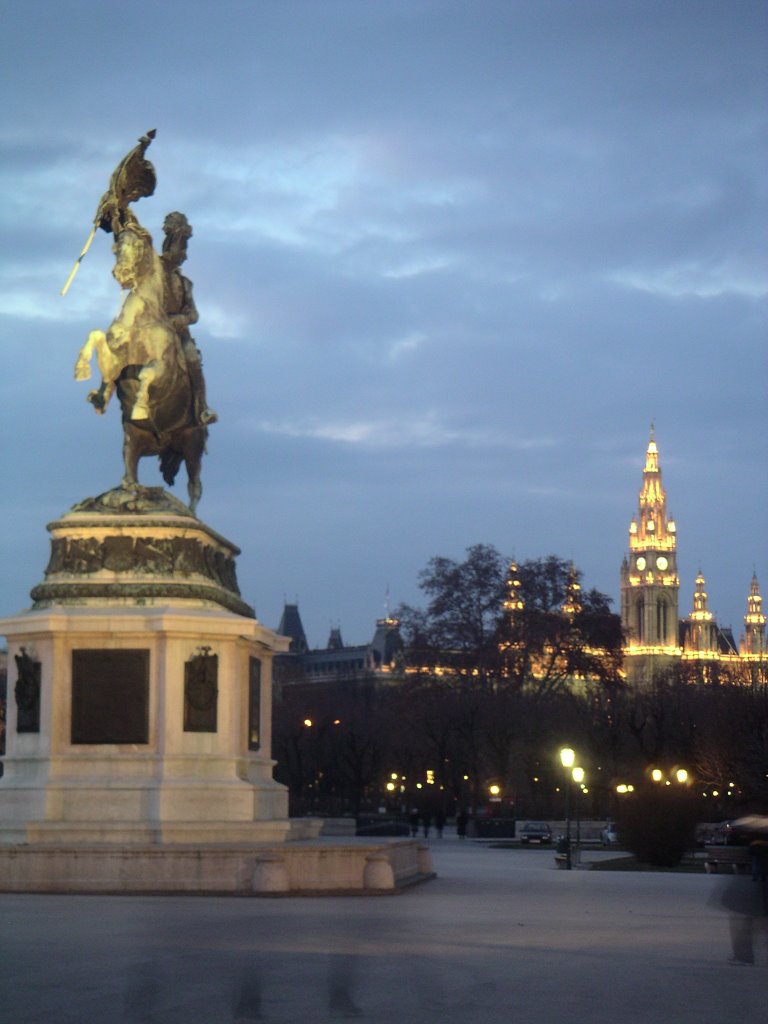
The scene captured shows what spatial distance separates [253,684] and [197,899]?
20.1 feet

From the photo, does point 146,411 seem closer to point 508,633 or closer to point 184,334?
point 184,334

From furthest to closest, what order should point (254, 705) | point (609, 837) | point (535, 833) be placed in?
1. point (535, 833)
2. point (609, 837)
3. point (254, 705)

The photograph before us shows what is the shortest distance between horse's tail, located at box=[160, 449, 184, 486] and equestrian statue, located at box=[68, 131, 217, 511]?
0.74 ft

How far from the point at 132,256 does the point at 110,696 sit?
767 centimetres

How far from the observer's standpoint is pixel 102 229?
106 feet

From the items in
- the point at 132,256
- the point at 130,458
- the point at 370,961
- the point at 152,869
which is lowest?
the point at 370,961

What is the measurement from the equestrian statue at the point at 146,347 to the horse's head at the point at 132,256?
0.06 feet

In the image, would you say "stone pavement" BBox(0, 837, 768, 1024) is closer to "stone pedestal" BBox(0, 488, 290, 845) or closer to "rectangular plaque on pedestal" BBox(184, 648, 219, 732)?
"stone pedestal" BBox(0, 488, 290, 845)

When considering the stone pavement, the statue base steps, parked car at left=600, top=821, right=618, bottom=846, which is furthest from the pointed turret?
the statue base steps

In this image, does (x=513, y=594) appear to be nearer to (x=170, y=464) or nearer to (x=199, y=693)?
(x=170, y=464)

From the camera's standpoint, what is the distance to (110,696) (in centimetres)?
2869

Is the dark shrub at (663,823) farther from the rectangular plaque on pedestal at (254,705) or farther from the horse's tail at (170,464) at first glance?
the horse's tail at (170,464)

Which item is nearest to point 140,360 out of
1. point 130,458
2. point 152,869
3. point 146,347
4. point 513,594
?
point 146,347

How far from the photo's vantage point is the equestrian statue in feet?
103
